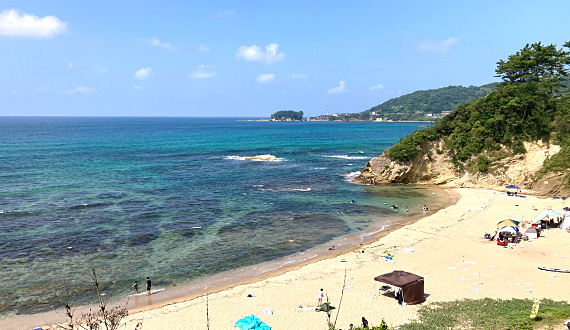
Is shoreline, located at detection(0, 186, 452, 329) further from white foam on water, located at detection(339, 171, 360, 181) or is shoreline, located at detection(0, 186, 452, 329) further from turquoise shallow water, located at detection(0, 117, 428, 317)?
white foam on water, located at detection(339, 171, 360, 181)


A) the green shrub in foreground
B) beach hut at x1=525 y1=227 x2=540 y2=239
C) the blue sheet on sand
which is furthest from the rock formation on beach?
the blue sheet on sand

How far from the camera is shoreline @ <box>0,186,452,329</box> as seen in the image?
22188 mm

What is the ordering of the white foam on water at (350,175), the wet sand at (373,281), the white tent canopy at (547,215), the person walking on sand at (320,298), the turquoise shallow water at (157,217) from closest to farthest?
the wet sand at (373,281) → the person walking on sand at (320,298) → the turquoise shallow water at (157,217) → the white tent canopy at (547,215) → the white foam on water at (350,175)

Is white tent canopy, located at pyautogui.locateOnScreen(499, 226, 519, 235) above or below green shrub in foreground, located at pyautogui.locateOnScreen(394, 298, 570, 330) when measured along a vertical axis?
above

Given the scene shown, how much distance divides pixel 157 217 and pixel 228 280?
17675mm

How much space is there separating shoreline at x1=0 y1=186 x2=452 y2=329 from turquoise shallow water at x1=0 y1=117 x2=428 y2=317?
0.98m

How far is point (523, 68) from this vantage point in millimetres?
61219

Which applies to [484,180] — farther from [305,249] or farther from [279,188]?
[305,249]

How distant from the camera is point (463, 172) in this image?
5703cm

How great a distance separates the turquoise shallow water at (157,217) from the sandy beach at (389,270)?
16.2 ft

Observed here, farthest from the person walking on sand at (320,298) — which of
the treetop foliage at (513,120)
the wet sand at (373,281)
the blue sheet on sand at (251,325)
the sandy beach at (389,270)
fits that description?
the treetop foliage at (513,120)

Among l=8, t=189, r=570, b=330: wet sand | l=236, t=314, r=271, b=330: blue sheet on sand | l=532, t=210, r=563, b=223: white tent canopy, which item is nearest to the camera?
l=236, t=314, r=271, b=330: blue sheet on sand

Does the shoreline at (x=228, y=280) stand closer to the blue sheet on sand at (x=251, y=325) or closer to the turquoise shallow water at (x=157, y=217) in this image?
the turquoise shallow water at (x=157, y=217)

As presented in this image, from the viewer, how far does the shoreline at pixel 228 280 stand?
2219 cm
